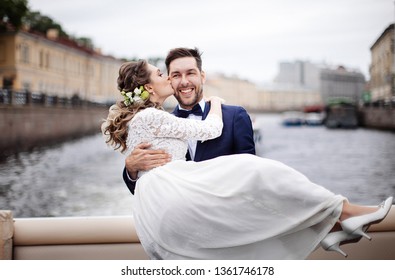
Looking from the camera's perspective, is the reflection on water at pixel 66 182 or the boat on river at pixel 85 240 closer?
the boat on river at pixel 85 240

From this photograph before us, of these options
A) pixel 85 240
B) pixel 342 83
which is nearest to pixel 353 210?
pixel 85 240

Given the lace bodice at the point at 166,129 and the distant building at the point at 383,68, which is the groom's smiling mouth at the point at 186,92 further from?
the distant building at the point at 383,68

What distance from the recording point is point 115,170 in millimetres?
8047

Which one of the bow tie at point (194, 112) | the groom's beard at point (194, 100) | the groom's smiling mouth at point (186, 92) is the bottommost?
the bow tie at point (194, 112)

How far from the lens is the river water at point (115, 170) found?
5.67 m

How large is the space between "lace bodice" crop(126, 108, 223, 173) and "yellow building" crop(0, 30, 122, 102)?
2471mm

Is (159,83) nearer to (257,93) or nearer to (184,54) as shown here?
(184,54)

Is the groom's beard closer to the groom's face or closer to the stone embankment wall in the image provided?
the groom's face

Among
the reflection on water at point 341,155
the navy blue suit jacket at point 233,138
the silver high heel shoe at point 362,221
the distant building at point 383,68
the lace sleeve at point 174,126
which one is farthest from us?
the reflection on water at point 341,155

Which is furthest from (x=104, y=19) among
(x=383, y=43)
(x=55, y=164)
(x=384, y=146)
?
(x=55, y=164)

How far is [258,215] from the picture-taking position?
1.34 m

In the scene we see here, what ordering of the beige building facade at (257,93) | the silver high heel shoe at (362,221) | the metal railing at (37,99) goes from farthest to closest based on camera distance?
the metal railing at (37,99)
the beige building facade at (257,93)
the silver high heel shoe at (362,221)

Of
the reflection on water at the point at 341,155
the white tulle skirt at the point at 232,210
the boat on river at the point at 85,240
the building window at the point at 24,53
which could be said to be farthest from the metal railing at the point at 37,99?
the white tulle skirt at the point at 232,210

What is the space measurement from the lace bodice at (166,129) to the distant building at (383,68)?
238 centimetres
